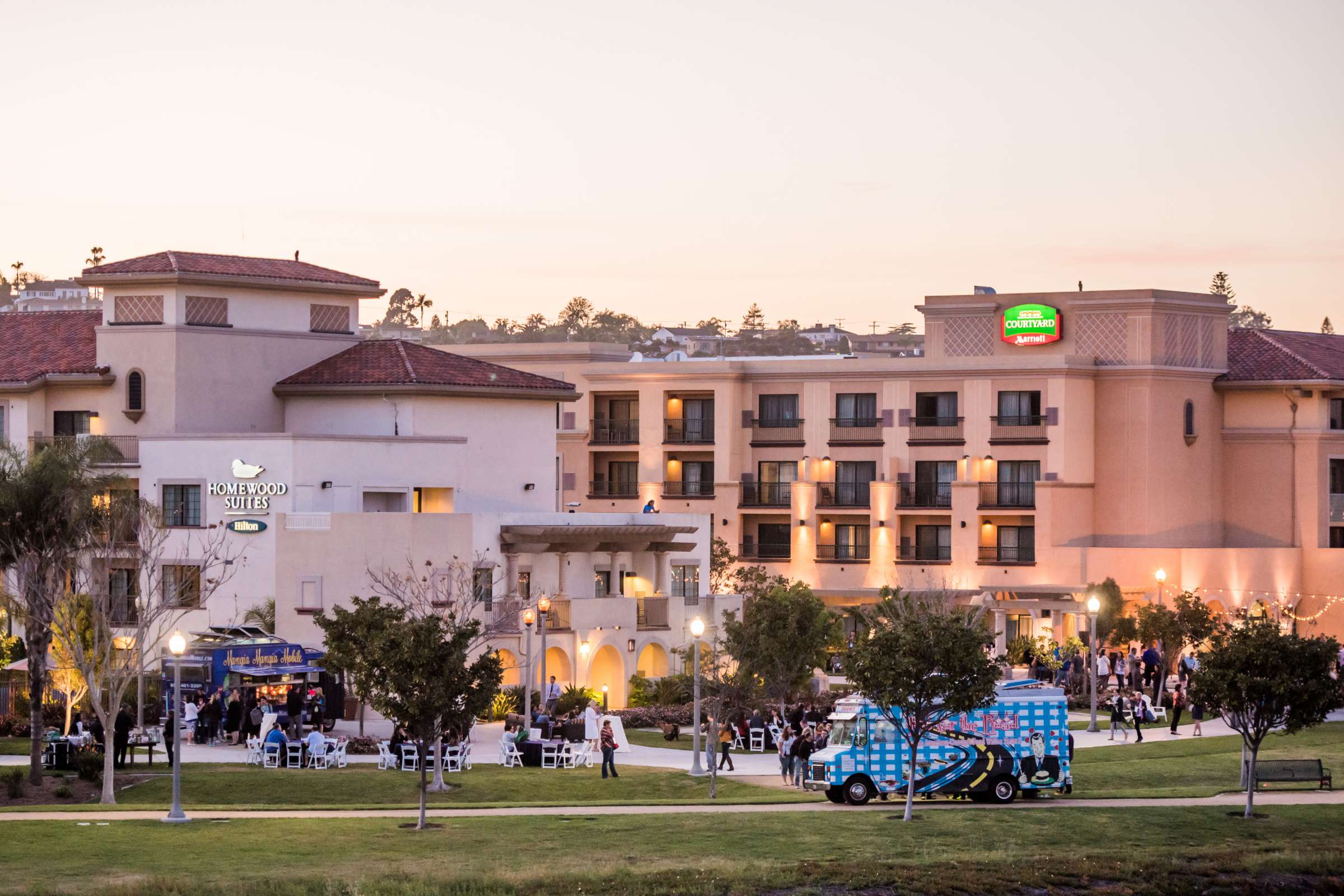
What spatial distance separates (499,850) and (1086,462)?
60.0m

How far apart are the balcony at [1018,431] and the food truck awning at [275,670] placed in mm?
43627

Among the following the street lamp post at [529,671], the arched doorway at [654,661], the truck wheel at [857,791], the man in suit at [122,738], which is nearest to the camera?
the truck wheel at [857,791]

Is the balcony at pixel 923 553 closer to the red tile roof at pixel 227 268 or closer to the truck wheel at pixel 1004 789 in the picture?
the red tile roof at pixel 227 268

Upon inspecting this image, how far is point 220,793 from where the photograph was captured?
4181 centimetres

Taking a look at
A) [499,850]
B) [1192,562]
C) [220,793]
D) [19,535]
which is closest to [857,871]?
[499,850]

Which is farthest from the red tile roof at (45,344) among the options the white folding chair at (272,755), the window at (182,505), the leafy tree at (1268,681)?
the leafy tree at (1268,681)

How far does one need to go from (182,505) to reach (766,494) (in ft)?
121

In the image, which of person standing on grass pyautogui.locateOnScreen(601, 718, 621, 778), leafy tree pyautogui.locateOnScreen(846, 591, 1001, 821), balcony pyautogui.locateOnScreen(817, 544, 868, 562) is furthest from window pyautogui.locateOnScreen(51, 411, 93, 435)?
leafy tree pyautogui.locateOnScreen(846, 591, 1001, 821)

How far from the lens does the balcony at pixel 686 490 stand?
94.5 m

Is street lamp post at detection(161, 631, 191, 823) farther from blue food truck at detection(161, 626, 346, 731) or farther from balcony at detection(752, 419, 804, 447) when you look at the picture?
balcony at detection(752, 419, 804, 447)

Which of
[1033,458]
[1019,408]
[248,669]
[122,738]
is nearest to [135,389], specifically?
[248,669]

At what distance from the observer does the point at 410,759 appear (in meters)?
45.3

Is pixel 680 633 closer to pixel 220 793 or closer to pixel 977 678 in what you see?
pixel 220 793

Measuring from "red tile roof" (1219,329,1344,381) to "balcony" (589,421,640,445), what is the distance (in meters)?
27.6
